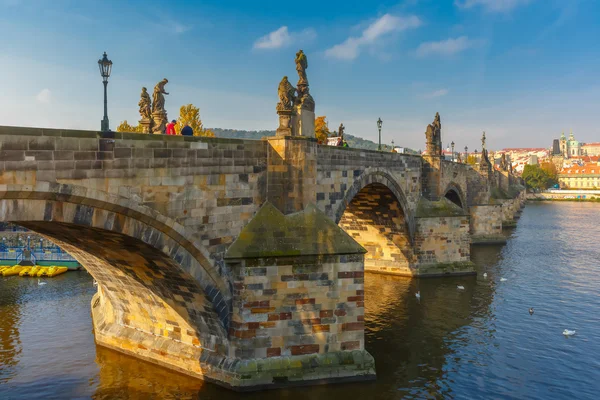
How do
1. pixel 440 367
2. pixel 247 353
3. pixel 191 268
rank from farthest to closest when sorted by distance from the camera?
pixel 440 367 < pixel 247 353 < pixel 191 268

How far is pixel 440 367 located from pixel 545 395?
3449mm

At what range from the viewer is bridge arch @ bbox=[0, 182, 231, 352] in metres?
11.0

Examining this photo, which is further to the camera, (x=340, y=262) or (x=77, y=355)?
(x=77, y=355)

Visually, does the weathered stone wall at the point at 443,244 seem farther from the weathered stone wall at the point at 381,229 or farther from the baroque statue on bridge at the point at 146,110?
the baroque statue on bridge at the point at 146,110

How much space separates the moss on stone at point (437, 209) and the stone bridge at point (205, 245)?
14795mm

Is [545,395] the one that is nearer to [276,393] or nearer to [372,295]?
[276,393]

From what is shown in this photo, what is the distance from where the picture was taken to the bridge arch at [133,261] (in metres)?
11.0

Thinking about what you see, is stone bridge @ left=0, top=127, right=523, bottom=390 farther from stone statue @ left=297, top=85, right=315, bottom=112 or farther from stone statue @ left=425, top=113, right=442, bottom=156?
stone statue @ left=425, top=113, right=442, bottom=156

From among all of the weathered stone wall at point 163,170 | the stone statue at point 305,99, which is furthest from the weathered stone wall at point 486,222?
the weathered stone wall at point 163,170

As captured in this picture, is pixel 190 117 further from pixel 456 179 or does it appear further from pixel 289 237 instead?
pixel 289 237

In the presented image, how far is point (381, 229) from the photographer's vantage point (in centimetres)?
3369

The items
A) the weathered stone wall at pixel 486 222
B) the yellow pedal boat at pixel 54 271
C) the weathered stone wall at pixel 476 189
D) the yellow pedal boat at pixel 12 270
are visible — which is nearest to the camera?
the yellow pedal boat at pixel 54 271

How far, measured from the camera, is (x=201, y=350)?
16547 mm

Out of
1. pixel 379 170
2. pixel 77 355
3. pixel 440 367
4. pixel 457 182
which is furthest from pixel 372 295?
pixel 457 182
